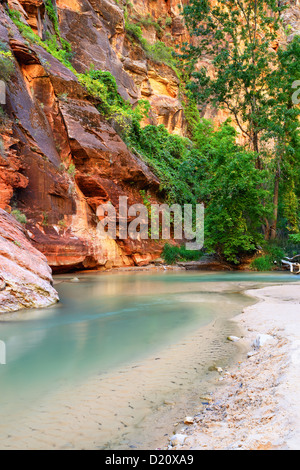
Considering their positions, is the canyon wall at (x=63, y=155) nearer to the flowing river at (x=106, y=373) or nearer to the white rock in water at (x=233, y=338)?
the flowing river at (x=106, y=373)

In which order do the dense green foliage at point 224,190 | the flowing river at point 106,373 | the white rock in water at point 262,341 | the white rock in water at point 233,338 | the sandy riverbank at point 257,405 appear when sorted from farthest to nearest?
1. the dense green foliage at point 224,190
2. the white rock in water at point 233,338
3. the white rock in water at point 262,341
4. the flowing river at point 106,373
5. the sandy riverbank at point 257,405

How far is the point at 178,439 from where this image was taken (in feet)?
7.11

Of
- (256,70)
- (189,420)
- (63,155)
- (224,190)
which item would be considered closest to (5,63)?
(63,155)

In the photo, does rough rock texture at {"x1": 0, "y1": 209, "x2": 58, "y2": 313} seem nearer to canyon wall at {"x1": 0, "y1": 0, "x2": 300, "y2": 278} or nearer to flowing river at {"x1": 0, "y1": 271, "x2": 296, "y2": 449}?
flowing river at {"x1": 0, "y1": 271, "x2": 296, "y2": 449}

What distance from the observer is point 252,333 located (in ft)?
16.1

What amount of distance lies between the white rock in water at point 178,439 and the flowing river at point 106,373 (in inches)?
4.1

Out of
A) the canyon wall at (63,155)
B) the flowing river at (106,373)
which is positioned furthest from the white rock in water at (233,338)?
the canyon wall at (63,155)

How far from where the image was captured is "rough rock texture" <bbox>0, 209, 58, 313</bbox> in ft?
22.5

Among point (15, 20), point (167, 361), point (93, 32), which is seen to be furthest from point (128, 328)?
point (93, 32)

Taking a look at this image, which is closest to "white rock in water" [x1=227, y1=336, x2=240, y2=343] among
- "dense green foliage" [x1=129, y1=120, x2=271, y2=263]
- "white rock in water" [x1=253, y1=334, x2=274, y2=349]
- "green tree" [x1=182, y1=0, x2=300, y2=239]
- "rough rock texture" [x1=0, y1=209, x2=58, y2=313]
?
"white rock in water" [x1=253, y1=334, x2=274, y2=349]

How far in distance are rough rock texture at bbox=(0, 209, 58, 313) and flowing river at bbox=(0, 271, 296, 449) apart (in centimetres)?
46

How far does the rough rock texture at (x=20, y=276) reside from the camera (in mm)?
6872

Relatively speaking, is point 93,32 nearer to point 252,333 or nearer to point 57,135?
point 57,135

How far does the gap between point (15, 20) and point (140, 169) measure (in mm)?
10738
